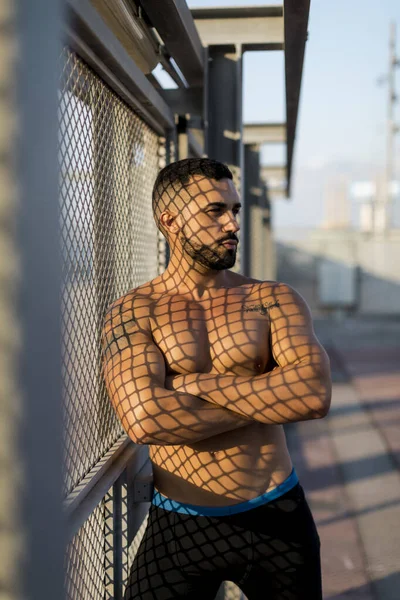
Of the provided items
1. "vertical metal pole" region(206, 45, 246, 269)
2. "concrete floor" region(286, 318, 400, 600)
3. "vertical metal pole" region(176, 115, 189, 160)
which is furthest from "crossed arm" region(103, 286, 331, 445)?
"concrete floor" region(286, 318, 400, 600)

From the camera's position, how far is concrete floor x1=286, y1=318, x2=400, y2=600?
4.20 meters

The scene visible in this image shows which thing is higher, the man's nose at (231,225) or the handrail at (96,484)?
the man's nose at (231,225)

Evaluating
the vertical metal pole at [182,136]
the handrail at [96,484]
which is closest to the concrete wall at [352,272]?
the vertical metal pole at [182,136]

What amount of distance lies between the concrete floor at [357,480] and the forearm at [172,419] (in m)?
2.47

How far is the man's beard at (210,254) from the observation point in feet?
6.84

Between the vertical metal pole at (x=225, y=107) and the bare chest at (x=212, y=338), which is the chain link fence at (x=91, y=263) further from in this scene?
the vertical metal pole at (x=225, y=107)

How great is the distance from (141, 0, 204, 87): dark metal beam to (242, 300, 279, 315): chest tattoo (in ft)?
3.73

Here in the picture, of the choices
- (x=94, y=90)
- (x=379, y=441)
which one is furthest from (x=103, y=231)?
(x=379, y=441)

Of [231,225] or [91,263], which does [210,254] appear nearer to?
[231,225]

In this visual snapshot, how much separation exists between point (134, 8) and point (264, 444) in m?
1.67

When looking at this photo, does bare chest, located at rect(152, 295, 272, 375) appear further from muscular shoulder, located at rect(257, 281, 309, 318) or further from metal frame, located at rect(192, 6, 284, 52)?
metal frame, located at rect(192, 6, 284, 52)

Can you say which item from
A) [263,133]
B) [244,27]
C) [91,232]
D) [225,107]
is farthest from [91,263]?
[263,133]

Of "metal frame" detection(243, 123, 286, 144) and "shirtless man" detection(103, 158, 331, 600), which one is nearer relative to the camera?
"shirtless man" detection(103, 158, 331, 600)

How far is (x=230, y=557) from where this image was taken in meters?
2.07
